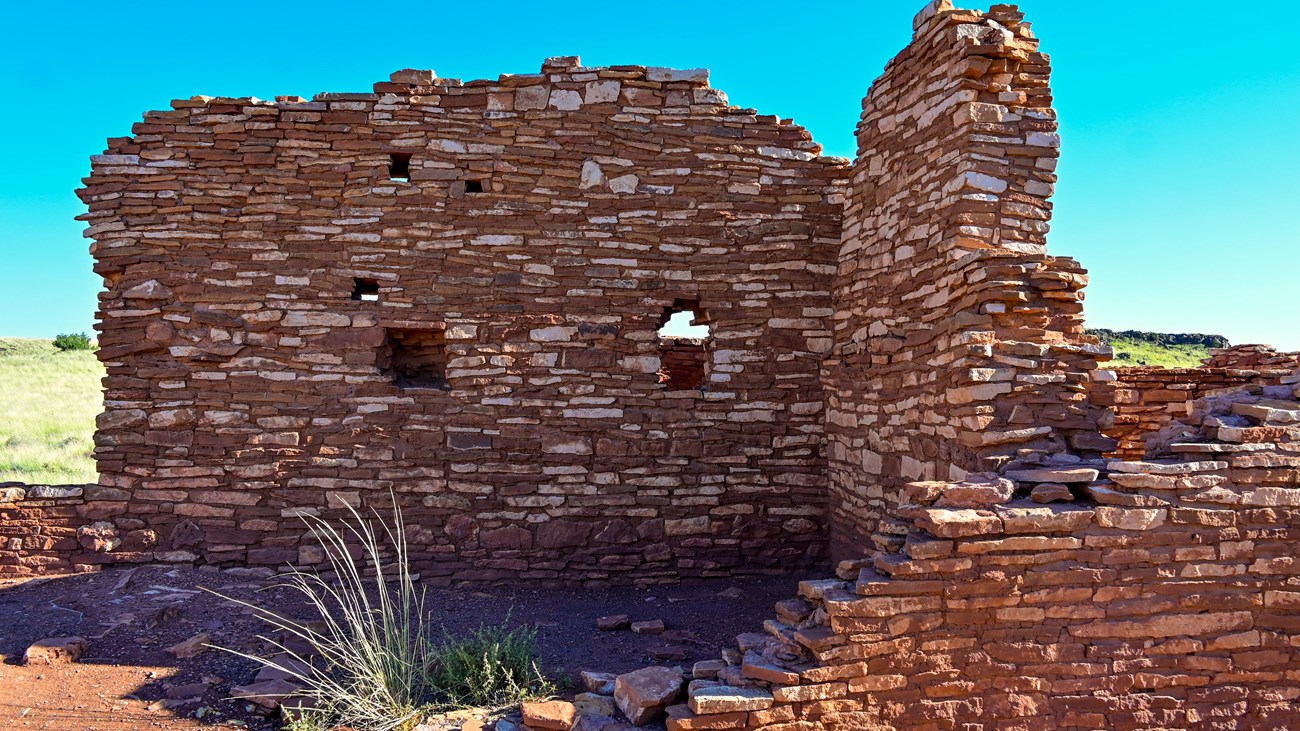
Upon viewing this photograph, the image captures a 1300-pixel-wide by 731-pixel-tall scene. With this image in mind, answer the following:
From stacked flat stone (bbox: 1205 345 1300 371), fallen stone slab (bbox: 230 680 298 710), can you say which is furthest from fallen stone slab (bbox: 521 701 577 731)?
stacked flat stone (bbox: 1205 345 1300 371)

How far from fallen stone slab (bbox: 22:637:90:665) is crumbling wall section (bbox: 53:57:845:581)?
1.55 meters

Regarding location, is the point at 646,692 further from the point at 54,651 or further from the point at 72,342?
the point at 72,342

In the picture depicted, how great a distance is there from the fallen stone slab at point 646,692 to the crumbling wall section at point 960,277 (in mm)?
1460

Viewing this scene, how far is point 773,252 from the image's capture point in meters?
7.16

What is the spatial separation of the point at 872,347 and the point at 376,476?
437 centimetres

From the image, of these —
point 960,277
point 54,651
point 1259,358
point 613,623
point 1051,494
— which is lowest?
point 54,651

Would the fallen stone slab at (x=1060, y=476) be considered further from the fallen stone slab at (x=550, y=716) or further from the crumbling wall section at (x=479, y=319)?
the crumbling wall section at (x=479, y=319)

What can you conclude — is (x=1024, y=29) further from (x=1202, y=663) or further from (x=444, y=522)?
(x=444, y=522)

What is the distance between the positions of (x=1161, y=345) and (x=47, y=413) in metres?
27.5

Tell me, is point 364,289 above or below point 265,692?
above

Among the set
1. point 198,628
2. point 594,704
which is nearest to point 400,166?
point 198,628

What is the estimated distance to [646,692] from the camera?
13.5 ft

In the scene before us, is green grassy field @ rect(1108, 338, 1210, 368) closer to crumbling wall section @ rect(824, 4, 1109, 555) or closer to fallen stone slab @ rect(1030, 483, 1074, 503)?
crumbling wall section @ rect(824, 4, 1109, 555)

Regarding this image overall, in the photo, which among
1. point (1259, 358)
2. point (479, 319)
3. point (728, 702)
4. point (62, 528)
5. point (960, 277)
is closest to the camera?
point (728, 702)
